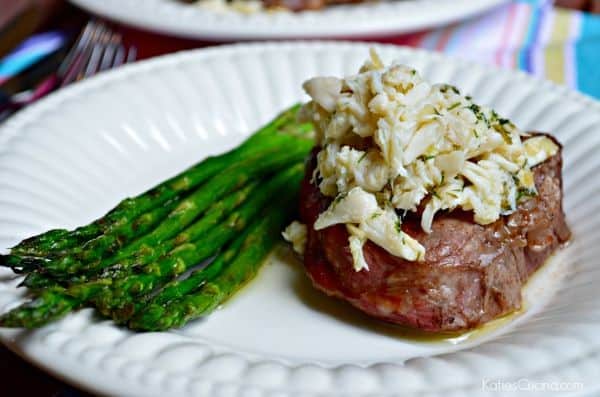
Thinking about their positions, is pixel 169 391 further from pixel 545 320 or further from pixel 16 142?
pixel 16 142

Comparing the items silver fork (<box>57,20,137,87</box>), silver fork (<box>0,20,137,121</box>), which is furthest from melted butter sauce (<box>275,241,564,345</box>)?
silver fork (<box>57,20,137,87</box>)

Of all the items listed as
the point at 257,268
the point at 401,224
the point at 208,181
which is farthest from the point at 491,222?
the point at 208,181

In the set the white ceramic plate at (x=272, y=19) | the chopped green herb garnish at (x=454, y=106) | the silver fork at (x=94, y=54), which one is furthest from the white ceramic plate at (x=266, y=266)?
the silver fork at (x=94, y=54)

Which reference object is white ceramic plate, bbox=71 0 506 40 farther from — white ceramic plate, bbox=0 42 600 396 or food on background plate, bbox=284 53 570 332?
food on background plate, bbox=284 53 570 332

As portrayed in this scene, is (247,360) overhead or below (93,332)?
below

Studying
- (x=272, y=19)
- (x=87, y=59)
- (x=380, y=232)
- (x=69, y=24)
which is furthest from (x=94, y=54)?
(x=380, y=232)

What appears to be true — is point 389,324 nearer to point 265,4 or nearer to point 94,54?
point 94,54

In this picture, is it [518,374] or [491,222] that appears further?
[491,222]
